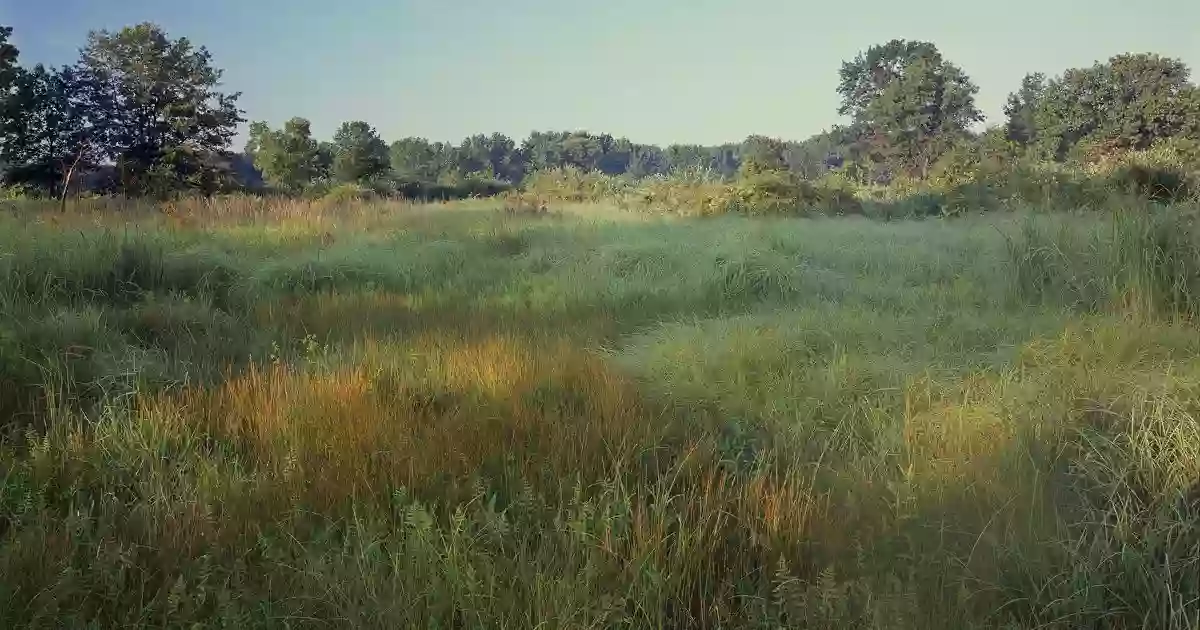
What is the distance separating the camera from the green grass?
1.82m

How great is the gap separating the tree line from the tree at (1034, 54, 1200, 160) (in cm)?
10

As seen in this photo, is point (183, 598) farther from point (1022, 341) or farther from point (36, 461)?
point (1022, 341)

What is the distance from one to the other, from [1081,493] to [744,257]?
5.18 metres

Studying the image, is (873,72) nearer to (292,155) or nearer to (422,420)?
(292,155)

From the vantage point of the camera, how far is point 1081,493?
2311 mm

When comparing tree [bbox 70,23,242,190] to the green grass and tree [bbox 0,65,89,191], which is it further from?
the green grass

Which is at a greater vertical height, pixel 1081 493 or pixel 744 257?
pixel 744 257

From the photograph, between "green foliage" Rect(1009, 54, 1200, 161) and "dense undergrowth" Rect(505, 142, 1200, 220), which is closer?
"dense undergrowth" Rect(505, 142, 1200, 220)

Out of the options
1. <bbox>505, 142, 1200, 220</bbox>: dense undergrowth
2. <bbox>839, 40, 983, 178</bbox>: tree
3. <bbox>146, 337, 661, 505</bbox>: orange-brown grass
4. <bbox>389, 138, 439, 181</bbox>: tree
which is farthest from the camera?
<bbox>389, 138, 439, 181</bbox>: tree

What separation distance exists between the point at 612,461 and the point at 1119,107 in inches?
1983

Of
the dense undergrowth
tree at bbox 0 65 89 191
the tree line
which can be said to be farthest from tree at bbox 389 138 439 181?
the dense undergrowth

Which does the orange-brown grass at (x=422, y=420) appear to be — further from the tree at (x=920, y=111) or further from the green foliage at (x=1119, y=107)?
the tree at (x=920, y=111)

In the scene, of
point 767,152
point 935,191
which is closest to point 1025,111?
point 767,152

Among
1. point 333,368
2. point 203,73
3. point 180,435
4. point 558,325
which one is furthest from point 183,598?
point 203,73
